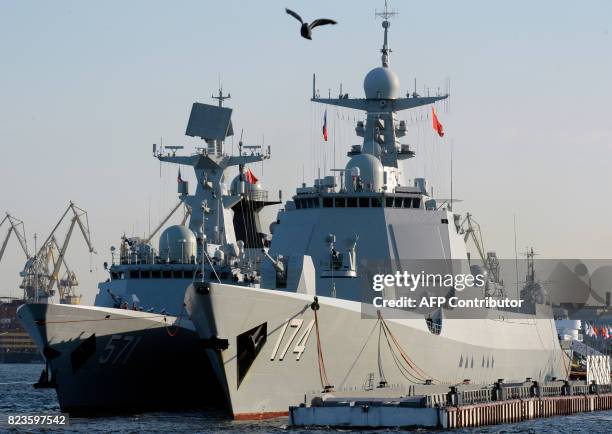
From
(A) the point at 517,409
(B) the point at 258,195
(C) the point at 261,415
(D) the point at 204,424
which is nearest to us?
(C) the point at 261,415

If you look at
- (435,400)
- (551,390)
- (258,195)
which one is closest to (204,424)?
(435,400)

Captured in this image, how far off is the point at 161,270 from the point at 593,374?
19.9 metres

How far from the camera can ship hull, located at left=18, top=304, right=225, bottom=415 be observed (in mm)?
33156

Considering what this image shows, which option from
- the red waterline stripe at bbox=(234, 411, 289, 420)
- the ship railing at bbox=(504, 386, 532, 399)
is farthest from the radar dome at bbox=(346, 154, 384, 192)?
the red waterline stripe at bbox=(234, 411, 289, 420)

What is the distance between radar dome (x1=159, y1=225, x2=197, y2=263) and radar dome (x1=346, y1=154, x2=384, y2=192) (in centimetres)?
575

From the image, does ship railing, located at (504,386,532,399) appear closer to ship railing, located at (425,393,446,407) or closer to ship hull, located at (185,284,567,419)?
ship hull, located at (185,284,567,419)

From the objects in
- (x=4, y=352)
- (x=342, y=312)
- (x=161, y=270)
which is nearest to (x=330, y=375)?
(x=342, y=312)

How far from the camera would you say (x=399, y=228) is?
38219 millimetres

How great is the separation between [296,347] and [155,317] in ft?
18.3

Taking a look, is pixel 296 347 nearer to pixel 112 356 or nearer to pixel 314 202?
pixel 112 356

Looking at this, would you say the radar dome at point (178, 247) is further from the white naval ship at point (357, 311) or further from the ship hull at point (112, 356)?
the ship hull at point (112, 356)

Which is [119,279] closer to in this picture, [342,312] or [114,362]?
[114,362]

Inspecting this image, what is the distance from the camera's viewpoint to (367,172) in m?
39.0

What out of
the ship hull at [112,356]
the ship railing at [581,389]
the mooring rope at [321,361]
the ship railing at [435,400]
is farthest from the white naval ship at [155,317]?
the ship railing at [581,389]
